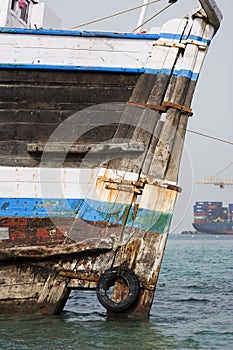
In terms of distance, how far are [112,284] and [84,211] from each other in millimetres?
1014

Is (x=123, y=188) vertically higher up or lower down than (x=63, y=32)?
lower down

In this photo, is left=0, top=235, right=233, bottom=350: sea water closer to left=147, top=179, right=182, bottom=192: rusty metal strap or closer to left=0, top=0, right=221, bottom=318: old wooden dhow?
left=0, top=0, right=221, bottom=318: old wooden dhow

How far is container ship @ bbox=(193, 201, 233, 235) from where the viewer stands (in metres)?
167

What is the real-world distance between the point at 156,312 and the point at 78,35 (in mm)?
4781

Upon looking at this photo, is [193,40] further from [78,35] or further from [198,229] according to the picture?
[198,229]

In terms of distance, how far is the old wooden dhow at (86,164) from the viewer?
316 inches

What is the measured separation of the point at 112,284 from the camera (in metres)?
8.00

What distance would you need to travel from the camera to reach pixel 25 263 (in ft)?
26.3

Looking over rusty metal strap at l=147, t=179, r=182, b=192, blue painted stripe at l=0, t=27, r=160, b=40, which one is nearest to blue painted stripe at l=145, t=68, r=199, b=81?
blue painted stripe at l=0, t=27, r=160, b=40

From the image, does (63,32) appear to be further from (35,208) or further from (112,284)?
(112,284)

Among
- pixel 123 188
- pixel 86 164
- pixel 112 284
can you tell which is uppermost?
pixel 86 164

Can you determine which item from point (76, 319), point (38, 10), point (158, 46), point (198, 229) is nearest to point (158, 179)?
point (158, 46)

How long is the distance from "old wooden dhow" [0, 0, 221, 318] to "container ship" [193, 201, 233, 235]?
527ft

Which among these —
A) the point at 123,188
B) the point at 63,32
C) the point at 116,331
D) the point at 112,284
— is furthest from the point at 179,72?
the point at 116,331
